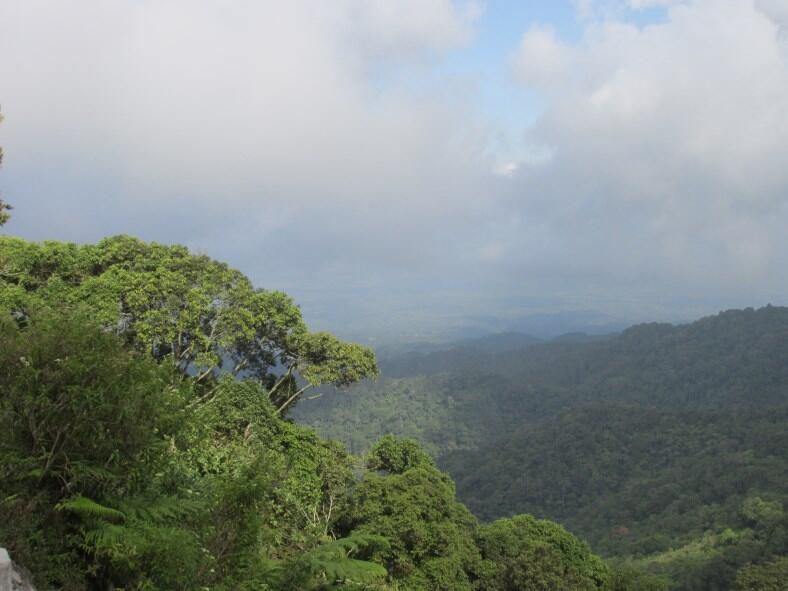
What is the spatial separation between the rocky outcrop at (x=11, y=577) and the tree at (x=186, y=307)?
1384cm

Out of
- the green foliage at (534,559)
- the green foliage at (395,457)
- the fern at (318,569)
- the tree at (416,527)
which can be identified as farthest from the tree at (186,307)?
the fern at (318,569)

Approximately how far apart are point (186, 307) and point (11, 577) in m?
18.1

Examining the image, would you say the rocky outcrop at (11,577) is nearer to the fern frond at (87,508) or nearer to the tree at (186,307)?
the fern frond at (87,508)

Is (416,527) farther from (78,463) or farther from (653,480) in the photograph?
(653,480)

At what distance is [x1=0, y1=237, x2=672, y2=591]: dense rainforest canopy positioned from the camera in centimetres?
547

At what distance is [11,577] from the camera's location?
4.81m

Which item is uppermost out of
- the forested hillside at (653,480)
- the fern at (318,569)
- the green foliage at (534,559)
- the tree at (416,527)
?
the fern at (318,569)

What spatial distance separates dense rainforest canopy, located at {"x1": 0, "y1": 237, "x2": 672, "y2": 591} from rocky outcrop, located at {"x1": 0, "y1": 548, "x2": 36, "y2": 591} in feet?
0.59

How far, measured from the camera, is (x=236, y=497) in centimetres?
682

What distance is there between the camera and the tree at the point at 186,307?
2050 centimetres

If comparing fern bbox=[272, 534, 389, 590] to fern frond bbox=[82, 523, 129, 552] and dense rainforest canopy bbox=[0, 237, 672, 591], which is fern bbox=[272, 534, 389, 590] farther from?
fern frond bbox=[82, 523, 129, 552]

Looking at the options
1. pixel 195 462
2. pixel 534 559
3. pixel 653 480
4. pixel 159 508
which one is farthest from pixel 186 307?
pixel 653 480

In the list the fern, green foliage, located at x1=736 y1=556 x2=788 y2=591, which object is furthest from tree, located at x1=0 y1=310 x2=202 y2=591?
green foliage, located at x1=736 y1=556 x2=788 y2=591

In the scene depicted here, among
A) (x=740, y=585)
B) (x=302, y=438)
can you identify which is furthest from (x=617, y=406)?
(x=302, y=438)
